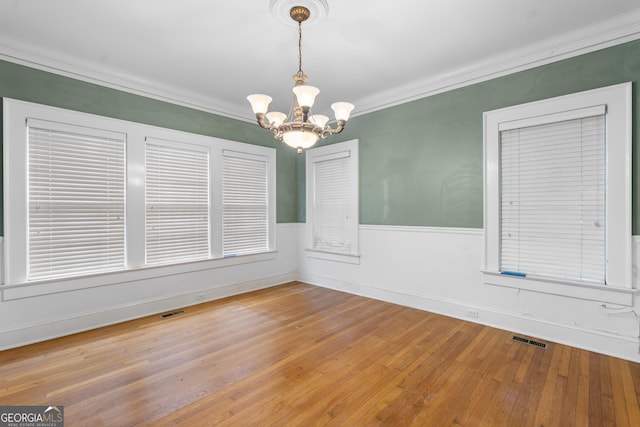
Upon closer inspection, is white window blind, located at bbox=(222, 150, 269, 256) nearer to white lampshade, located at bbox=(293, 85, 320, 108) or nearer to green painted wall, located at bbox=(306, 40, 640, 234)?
green painted wall, located at bbox=(306, 40, 640, 234)

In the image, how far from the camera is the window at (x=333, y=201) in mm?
4691

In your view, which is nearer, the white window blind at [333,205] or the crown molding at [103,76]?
the crown molding at [103,76]

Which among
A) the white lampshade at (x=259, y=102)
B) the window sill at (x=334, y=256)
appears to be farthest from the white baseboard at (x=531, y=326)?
the white lampshade at (x=259, y=102)

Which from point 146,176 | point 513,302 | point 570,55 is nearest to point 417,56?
point 570,55

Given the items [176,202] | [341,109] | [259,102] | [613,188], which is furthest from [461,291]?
[176,202]

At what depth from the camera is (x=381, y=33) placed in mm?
2809

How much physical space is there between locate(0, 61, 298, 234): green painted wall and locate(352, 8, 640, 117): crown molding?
200 centimetres

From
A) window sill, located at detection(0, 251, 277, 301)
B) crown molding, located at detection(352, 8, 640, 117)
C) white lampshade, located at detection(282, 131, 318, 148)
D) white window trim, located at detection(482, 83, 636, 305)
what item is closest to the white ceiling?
crown molding, located at detection(352, 8, 640, 117)

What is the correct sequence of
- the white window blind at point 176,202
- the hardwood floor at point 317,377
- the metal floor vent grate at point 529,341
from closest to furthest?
the hardwood floor at point 317,377, the metal floor vent grate at point 529,341, the white window blind at point 176,202

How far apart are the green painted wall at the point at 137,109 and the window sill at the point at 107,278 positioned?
618 mm

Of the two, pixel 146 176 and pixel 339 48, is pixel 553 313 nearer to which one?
pixel 339 48

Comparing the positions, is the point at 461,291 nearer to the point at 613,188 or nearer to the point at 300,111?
the point at 613,188

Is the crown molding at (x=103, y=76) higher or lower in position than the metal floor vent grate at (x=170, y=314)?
higher

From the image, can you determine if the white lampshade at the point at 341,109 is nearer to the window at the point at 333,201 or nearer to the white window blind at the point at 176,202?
the window at the point at 333,201
